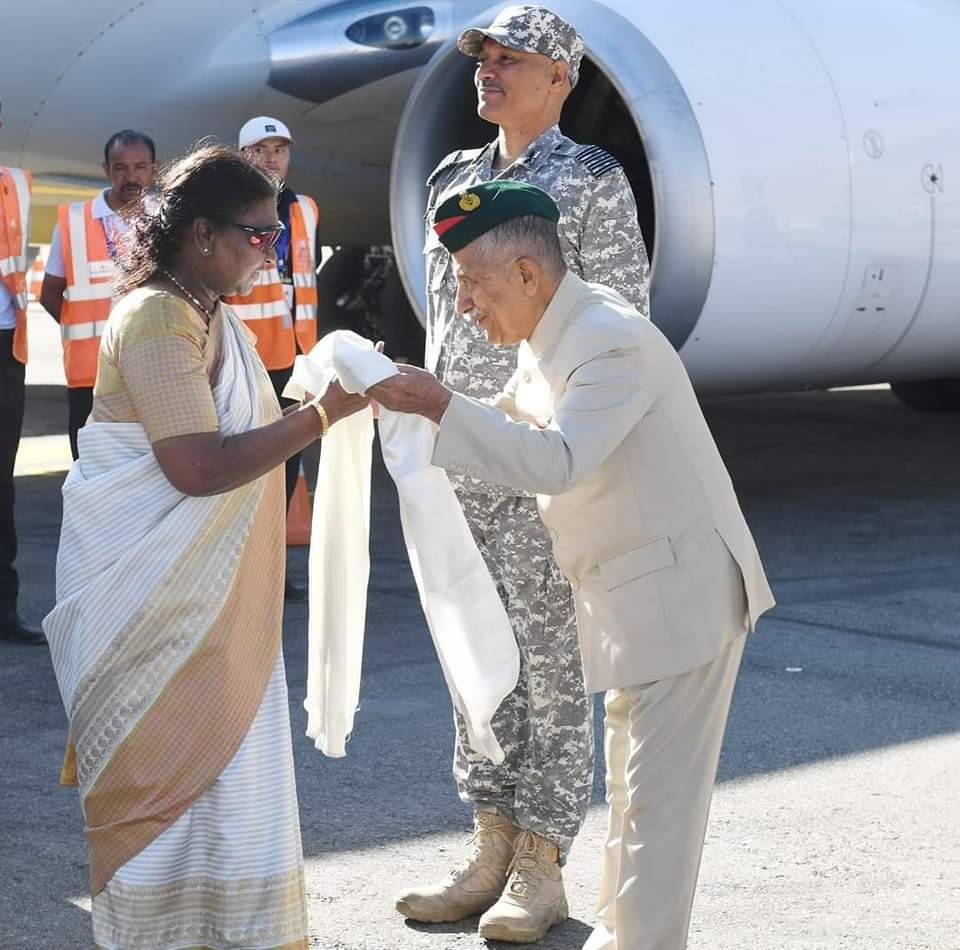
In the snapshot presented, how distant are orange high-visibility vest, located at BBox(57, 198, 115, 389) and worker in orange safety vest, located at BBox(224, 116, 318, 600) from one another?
1.45ft

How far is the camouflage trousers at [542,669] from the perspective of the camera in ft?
11.1

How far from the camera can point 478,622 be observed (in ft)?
9.70

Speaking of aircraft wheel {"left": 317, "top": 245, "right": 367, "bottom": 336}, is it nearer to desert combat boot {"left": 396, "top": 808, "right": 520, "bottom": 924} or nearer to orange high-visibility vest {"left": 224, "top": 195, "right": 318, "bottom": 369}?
orange high-visibility vest {"left": 224, "top": 195, "right": 318, "bottom": 369}

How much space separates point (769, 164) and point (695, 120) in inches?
15.3

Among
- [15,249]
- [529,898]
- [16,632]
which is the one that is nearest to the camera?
[529,898]

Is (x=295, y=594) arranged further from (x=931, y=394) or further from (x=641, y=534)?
(x=931, y=394)

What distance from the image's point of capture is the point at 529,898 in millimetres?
3324

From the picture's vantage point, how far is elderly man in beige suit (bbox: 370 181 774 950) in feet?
8.70

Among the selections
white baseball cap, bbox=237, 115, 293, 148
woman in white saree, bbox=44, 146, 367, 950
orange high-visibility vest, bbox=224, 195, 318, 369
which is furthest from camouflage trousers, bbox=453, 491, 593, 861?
white baseball cap, bbox=237, 115, 293, 148

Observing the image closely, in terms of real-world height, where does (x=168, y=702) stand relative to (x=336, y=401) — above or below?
below

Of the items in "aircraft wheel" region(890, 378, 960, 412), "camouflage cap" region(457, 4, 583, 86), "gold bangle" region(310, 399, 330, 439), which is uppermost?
"camouflage cap" region(457, 4, 583, 86)

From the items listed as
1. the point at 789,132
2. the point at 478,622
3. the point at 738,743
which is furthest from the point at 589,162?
the point at 789,132

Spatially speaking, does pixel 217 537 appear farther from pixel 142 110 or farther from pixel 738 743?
pixel 142 110

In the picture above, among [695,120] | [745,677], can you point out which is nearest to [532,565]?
[745,677]
